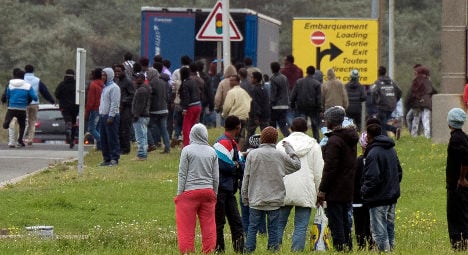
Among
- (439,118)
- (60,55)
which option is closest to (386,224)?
(439,118)

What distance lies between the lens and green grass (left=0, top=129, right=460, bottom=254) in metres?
15.7

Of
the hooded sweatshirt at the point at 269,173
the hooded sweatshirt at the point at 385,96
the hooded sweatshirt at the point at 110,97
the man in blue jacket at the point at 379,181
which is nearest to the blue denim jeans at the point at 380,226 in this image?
the man in blue jacket at the point at 379,181

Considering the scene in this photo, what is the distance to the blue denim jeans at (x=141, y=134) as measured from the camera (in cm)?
2664

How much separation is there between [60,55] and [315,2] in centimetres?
1566

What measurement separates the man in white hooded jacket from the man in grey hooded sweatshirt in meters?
10.1

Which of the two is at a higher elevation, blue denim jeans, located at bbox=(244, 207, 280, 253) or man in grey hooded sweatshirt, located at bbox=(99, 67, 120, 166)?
man in grey hooded sweatshirt, located at bbox=(99, 67, 120, 166)

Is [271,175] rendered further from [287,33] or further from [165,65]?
[287,33]

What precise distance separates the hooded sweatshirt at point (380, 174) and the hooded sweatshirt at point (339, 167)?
0.57ft

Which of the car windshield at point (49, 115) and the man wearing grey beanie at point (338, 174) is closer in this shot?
the man wearing grey beanie at point (338, 174)

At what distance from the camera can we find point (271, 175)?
15.2m

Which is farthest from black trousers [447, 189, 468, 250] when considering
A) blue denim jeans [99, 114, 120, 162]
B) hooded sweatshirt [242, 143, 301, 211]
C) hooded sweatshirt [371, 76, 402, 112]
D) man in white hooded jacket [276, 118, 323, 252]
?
hooded sweatshirt [371, 76, 402, 112]

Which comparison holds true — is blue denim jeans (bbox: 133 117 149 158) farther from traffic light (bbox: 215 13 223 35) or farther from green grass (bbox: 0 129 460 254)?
traffic light (bbox: 215 13 223 35)

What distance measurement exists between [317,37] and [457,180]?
18.7 meters

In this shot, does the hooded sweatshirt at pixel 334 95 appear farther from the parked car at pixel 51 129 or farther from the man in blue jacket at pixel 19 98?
the parked car at pixel 51 129
